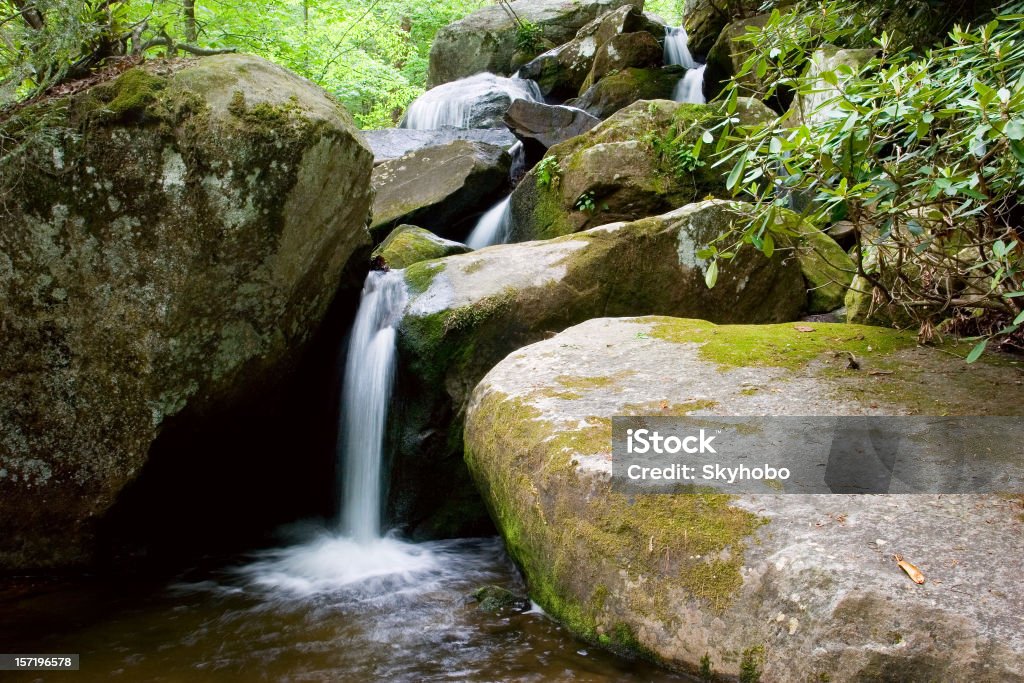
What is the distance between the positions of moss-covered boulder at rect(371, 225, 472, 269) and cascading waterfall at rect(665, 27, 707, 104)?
17.8 feet

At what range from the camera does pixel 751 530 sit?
2391 mm

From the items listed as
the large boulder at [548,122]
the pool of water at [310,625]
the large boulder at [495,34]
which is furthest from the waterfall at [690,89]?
the pool of water at [310,625]

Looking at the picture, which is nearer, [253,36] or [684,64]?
[253,36]

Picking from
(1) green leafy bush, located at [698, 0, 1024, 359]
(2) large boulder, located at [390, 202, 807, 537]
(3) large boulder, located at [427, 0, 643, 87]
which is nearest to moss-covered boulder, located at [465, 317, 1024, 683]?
(1) green leafy bush, located at [698, 0, 1024, 359]

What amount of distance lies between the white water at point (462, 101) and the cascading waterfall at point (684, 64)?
2664 millimetres

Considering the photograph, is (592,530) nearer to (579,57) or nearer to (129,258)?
(129,258)

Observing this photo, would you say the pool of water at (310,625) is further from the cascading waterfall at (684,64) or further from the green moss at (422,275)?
the cascading waterfall at (684,64)

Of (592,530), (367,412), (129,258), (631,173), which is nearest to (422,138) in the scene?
(631,173)

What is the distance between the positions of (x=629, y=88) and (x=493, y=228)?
431 cm

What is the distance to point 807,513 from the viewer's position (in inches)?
95.4

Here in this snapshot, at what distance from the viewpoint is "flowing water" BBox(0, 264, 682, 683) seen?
2.99 metres

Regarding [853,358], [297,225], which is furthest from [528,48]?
[853,358]

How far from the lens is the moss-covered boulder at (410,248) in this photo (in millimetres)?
6504

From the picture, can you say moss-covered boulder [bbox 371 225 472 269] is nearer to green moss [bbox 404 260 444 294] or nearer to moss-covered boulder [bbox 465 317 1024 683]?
green moss [bbox 404 260 444 294]
